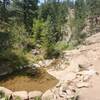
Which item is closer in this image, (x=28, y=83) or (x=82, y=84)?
(x=82, y=84)

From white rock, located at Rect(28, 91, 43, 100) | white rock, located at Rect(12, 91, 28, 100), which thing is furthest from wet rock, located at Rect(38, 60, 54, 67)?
white rock, located at Rect(12, 91, 28, 100)

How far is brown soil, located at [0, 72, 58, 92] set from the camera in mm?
17531

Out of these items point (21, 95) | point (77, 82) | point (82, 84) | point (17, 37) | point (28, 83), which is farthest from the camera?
point (17, 37)

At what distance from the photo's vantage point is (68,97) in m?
13.3

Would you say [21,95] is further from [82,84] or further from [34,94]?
[82,84]

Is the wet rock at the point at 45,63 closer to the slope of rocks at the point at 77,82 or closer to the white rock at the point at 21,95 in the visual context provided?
the slope of rocks at the point at 77,82

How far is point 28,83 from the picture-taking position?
60.5 feet

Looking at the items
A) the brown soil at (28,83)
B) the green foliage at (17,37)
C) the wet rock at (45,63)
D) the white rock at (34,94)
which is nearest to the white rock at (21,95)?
the white rock at (34,94)

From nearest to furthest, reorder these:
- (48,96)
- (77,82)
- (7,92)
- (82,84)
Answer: (82,84) < (48,96) < (77,82) < (7,92)

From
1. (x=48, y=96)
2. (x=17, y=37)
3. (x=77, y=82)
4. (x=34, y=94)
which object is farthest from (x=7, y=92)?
(x=17, y=37)

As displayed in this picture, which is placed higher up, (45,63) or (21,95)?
(45,63)

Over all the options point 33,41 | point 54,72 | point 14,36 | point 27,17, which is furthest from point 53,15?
point 54,72

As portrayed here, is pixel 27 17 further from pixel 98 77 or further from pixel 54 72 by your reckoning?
pixel 98 77

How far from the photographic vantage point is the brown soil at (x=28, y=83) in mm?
17531
